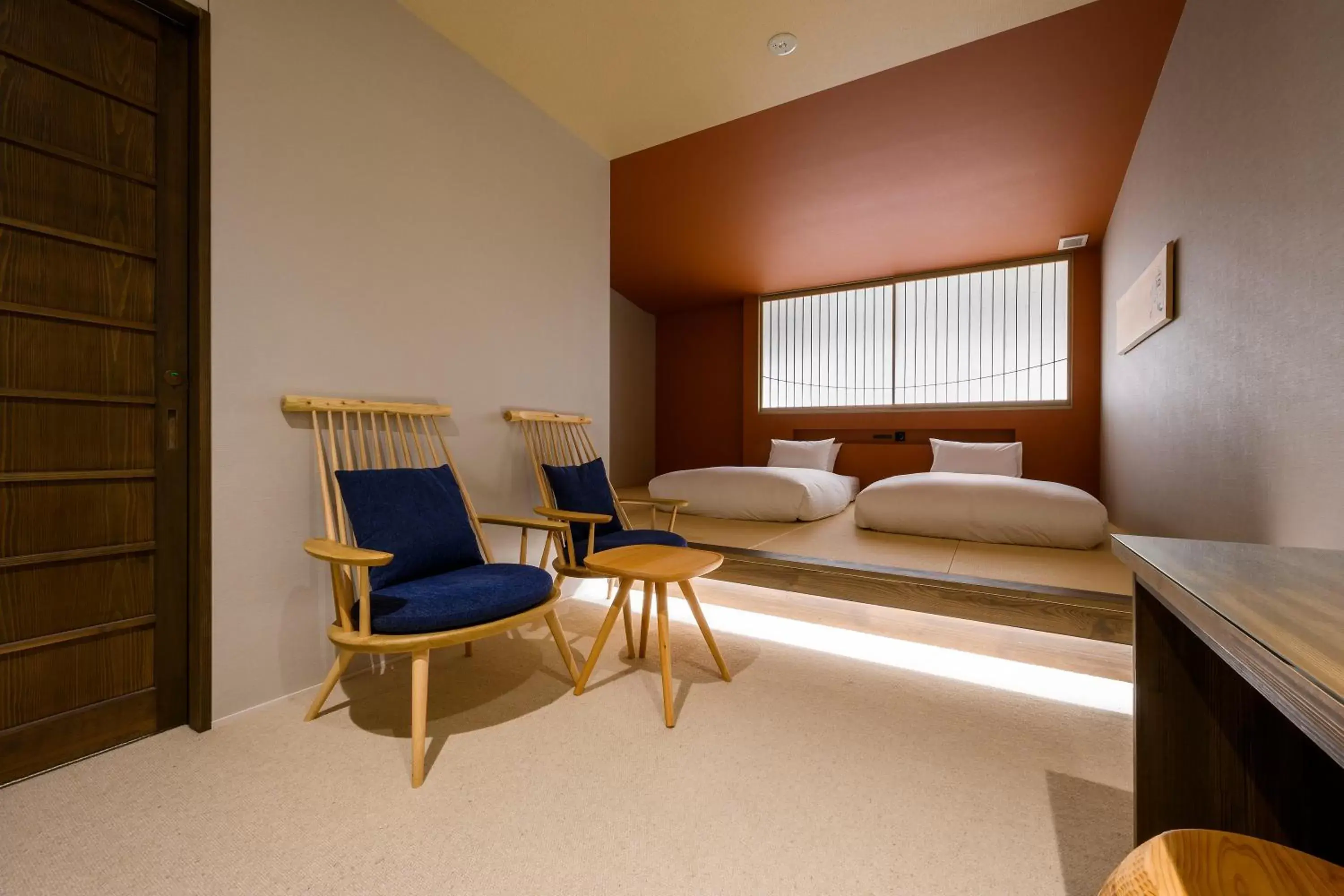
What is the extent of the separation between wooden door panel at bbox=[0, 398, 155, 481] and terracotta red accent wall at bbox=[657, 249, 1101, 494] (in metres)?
5.60

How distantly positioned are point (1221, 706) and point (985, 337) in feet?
17.7

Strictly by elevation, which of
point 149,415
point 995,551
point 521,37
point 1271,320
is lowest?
point 995,551

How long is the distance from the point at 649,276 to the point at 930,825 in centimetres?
557

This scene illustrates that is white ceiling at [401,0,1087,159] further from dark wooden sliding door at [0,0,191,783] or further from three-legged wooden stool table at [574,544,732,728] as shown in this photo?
three-legged wooden stool table at [574,544,732,728]

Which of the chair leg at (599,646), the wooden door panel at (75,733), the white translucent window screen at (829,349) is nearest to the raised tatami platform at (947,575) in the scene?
the chair leg at (599,646)

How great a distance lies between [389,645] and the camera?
139 centimetres

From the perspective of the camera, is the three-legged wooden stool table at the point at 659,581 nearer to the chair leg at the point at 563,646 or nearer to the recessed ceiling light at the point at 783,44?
the chair leg at the point at 563,646

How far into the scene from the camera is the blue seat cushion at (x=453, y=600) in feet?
4.73

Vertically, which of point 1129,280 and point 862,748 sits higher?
point 1129,280

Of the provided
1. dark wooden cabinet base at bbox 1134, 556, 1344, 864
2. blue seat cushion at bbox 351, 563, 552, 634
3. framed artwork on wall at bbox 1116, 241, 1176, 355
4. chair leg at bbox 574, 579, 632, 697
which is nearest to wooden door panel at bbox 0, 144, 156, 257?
blue seat cushion at bbox 351, 563, 552, 634

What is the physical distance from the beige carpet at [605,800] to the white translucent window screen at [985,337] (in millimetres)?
4485

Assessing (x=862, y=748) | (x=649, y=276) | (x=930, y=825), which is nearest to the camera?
(x=930, y=825)

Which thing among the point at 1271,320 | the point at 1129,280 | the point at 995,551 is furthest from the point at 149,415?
the point at 1129,280

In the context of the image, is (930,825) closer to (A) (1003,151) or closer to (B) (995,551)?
(B) (995,551)
